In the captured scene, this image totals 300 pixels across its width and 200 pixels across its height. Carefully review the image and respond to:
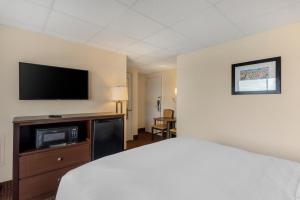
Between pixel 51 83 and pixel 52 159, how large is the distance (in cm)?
113

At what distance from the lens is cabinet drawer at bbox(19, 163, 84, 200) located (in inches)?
69.4

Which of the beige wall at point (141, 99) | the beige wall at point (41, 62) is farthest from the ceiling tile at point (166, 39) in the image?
the beige wall at point (141, 99)

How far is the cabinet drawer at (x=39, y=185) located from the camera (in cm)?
176

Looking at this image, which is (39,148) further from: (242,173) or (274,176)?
(274,176)

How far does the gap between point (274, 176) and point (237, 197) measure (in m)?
0.45

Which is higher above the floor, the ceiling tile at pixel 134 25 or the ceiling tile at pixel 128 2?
the ceiling tile at pixel 128 2

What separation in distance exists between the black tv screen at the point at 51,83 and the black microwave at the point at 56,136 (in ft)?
1.93

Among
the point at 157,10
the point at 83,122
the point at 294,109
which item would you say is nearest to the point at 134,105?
the point at 83,122

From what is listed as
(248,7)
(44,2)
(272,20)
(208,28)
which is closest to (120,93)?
(44,2)

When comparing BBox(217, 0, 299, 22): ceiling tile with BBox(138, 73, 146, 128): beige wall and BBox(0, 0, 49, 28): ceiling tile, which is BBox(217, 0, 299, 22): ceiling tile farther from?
BBox(138, 73, 146, 128): beige wall

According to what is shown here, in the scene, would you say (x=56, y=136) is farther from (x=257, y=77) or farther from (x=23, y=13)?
(x=257, y=77)

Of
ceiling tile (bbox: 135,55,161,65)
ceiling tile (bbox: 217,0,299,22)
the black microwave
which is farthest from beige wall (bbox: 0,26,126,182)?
ceiling tile (bbox: 217,0,299,22)

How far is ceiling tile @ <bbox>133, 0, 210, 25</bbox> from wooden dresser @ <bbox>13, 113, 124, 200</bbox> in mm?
1626

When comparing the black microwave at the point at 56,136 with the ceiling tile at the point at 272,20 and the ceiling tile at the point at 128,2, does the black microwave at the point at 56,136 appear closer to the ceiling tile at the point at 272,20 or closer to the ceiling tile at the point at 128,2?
the ceiling tile at the point at 128,2
